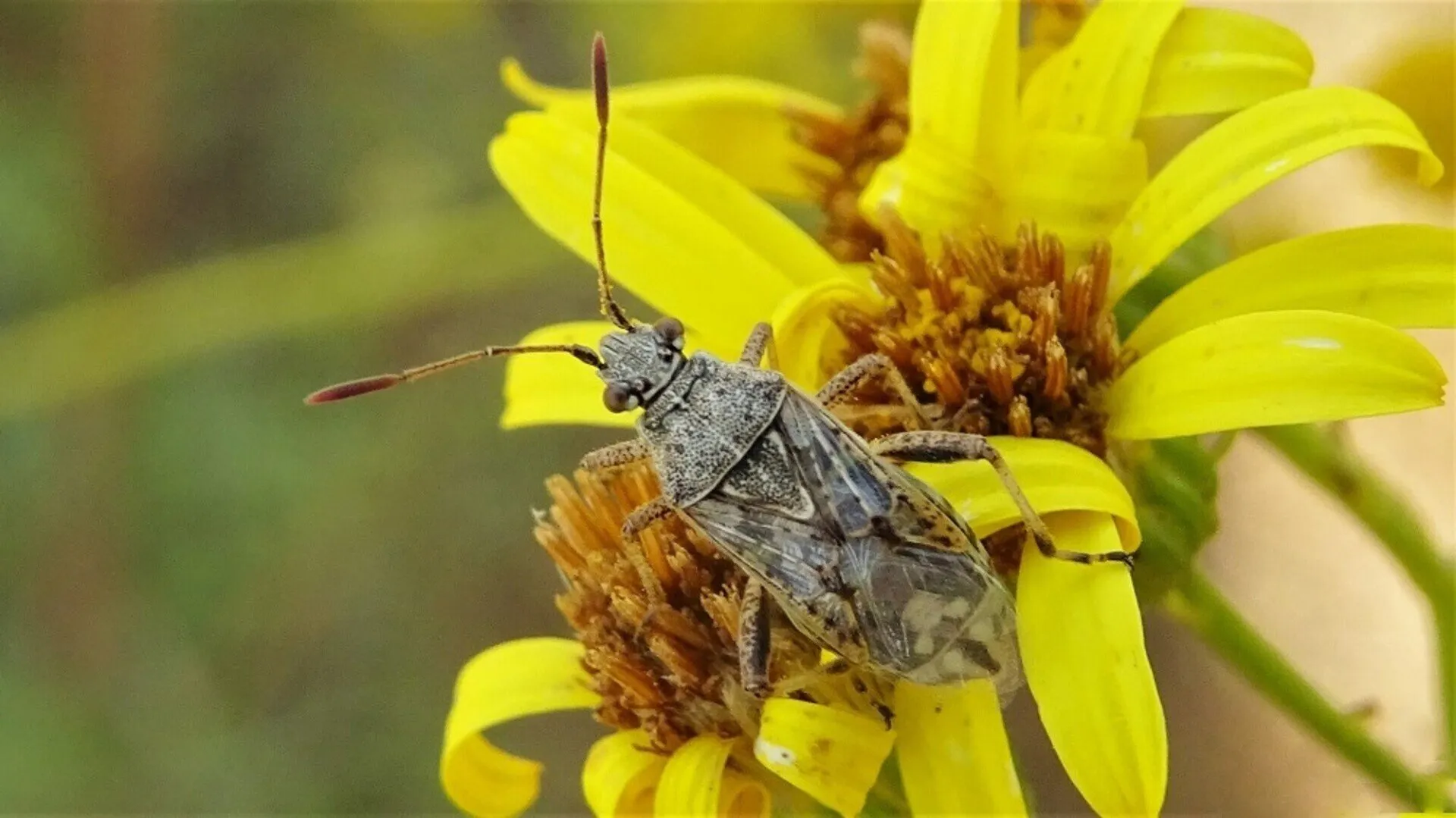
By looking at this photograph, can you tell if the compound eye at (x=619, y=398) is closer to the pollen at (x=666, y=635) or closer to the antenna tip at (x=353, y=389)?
the pollen at (x=666, y=635)

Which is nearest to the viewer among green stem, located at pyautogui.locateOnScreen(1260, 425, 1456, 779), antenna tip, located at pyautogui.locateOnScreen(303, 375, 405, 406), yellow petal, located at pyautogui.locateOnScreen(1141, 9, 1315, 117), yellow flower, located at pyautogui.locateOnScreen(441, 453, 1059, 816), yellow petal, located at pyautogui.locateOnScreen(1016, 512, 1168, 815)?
yellow petal, located at pyautogui.locateOnScreen(1016, 512, 1168, 815)

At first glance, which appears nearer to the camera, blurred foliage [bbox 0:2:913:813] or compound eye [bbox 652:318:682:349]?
compound eye [bbox 652:318:682:349]

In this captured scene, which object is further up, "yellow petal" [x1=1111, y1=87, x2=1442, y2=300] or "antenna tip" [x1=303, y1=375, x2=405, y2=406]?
"antenna tip" [x1=303, y1=375, x2=405, y2=406]

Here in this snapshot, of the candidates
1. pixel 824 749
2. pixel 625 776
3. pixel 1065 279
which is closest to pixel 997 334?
pixel 1065 279

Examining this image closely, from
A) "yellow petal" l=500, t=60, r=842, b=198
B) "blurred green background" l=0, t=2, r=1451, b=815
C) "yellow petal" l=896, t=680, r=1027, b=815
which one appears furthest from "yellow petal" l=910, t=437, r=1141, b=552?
"blurred green background" l=0, t=2, r=1451, b=815

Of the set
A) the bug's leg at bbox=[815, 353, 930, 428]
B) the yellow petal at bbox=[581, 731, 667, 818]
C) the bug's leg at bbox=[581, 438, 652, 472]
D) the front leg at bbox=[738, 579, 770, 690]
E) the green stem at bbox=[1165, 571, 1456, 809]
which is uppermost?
the bug's leg at bbox=[581, 438, 652, 472]

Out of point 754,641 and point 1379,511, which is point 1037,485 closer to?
point 754,641

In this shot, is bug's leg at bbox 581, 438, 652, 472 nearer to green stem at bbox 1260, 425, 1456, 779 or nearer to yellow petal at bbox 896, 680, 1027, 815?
yellow petal at bbox 896, 680, 1027, 815
